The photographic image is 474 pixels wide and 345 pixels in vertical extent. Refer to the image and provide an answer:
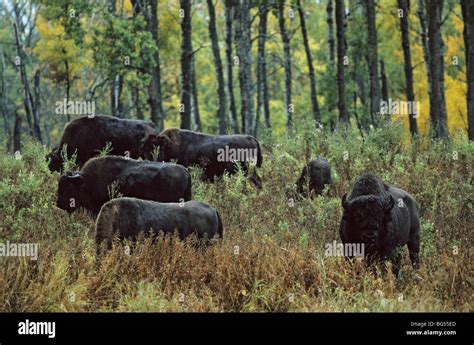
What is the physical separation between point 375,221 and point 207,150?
352 inches

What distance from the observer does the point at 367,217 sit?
991 centimetres

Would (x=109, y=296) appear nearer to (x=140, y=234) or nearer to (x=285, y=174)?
(x=140, y=234)

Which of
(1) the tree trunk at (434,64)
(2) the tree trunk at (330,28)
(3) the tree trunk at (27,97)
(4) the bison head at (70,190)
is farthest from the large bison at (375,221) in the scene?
(3) the tree trunk at (27,97)

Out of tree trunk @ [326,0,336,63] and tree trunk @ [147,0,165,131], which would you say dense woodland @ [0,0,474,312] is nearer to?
tree trunk @ [147,0,165,131]

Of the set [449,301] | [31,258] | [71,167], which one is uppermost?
[71,167]

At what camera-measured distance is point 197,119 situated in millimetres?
35219

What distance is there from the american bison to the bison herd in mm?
23

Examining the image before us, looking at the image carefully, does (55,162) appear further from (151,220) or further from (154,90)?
(154,90)

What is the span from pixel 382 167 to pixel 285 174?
2473 millimetres

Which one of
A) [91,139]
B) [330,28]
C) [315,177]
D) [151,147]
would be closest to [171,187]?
[151,147]

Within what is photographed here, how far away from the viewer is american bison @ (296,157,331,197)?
54.9 feet

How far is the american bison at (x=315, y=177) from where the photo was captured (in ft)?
54.9

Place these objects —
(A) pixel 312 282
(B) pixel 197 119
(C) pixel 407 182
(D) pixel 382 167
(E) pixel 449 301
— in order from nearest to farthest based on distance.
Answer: (E) pixel 449 301
(A) pixel 312 282
(C) pixel 407 182
(D) pixel 382 167
(B) pixel 197 119
